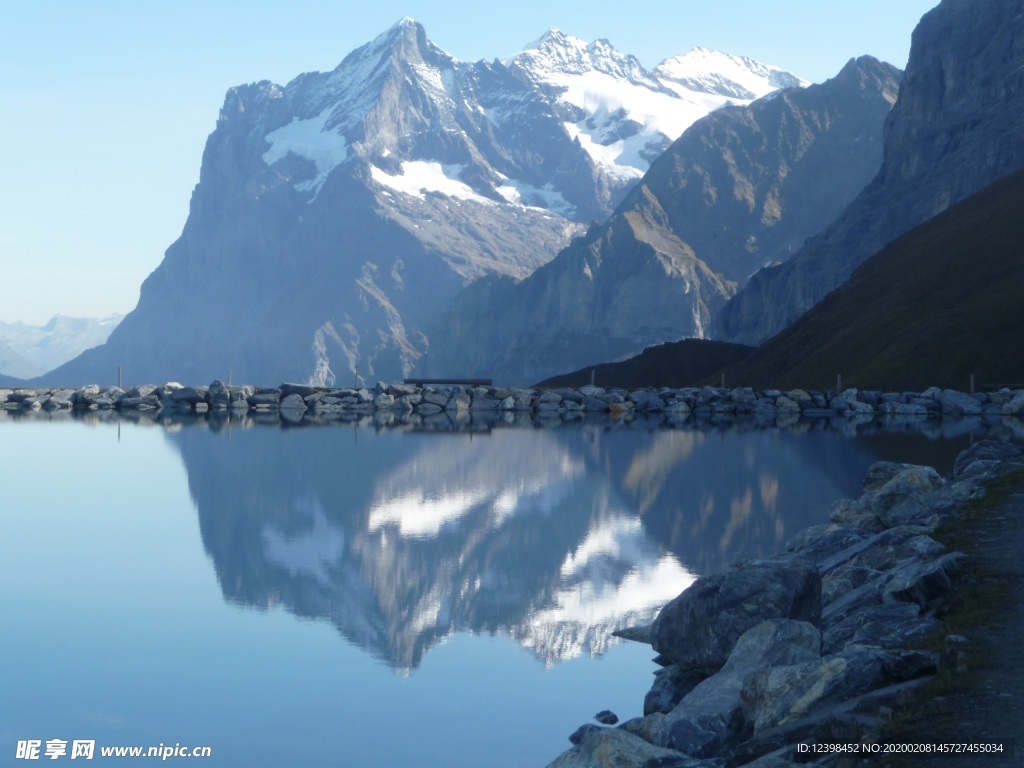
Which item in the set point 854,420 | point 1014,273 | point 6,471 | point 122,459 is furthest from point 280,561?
point 1014,273

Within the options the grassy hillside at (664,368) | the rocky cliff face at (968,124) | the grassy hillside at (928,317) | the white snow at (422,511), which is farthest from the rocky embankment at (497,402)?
the rocky cliff face at (968,124)

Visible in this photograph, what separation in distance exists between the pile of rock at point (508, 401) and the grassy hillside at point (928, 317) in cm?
1166

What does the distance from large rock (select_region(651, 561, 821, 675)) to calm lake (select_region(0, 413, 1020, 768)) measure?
3.37 ft

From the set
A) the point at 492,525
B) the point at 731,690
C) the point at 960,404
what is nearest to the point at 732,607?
the point at 731,690

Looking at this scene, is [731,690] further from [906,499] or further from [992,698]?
[906,499]

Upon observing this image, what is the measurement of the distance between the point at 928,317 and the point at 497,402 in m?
45.3

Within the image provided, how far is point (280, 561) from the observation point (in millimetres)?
24469

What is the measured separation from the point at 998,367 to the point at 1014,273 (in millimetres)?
17500

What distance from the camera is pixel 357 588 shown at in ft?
71.0

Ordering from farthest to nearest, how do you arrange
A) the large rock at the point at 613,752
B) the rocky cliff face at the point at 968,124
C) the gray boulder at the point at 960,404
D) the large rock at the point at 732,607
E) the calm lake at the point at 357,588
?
the rocky cliff face at the point at 968,124, the gray boulder at the point at 960,404, the large rock at the point at 732,607, the calm lake at the point at 357,588, the large rock at the point at 613,752

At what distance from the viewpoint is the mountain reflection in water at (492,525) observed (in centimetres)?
1988

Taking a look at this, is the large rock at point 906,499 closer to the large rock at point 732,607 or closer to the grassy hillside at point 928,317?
the large rock at point 732,607

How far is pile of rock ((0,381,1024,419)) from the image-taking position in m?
83.8

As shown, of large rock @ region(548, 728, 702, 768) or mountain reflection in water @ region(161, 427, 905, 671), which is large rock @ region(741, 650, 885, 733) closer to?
large rock @ region(548, 728, 702, 768)
